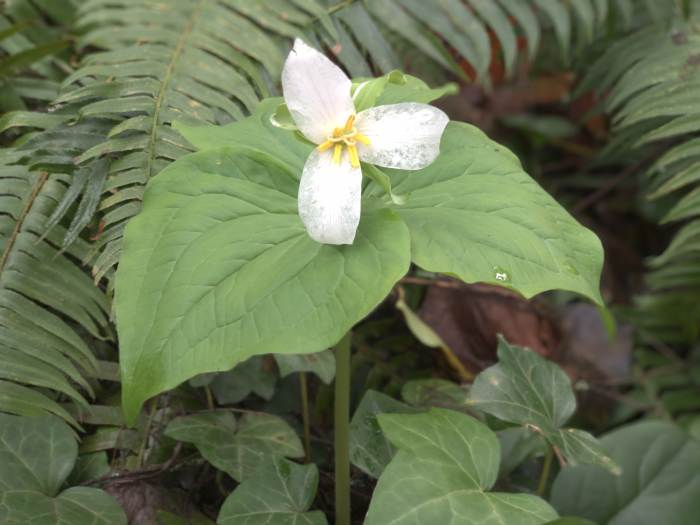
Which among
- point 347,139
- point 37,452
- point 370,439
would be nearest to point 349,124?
point 347,139

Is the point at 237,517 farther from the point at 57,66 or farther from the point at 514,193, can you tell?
the point at 57,66

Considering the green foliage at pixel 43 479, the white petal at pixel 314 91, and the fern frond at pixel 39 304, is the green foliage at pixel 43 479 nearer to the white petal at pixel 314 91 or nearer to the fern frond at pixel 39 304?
the fern frond at pixel 39 304

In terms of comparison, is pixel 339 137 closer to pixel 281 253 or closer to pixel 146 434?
pixel 281 253

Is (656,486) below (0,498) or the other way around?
below

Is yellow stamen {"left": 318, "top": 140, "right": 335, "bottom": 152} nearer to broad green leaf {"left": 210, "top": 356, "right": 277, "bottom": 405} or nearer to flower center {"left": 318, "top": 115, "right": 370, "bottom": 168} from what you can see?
flower center {"left": 318, "top": 115, "right": 370, "bottom": 168}

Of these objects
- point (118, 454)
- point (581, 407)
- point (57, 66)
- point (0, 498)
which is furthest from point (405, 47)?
point (0, 498)
